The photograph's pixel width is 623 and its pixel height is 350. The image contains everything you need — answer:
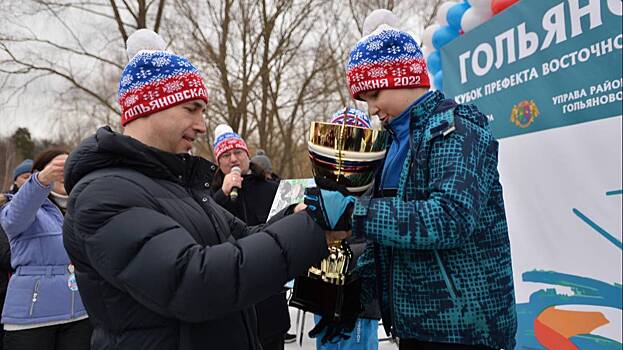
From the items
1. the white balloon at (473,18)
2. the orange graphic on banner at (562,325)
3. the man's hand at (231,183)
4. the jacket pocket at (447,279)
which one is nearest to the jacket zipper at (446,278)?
the jacket pocket at (447,279)

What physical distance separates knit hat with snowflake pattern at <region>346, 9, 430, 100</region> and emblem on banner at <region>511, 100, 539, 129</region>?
160cm

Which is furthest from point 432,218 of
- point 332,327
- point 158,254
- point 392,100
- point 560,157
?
point 560,157

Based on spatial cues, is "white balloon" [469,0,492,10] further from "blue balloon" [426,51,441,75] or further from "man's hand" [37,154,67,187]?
"man's hand" [37,154,67,187]

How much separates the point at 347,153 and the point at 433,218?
37cm

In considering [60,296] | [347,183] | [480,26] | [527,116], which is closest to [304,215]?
[347,183]

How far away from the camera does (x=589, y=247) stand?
9.00 feet

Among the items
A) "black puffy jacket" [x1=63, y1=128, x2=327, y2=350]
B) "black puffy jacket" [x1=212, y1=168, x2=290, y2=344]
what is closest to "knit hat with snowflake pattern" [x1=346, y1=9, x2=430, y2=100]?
"black puffy jacket" [x1=63, y1=128, x2=327, y2=350]

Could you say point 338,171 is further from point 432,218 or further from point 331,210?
point 432,218

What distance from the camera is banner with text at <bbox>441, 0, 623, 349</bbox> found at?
102 inches

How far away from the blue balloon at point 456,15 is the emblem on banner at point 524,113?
1101 mm

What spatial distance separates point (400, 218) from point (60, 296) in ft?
8.86

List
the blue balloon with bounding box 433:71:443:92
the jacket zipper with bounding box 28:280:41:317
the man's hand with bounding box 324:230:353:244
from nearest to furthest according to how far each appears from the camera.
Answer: the man's hand with bounding box 324:230:353:244
the jacket zipper with bounding box 28:280:41:317
the blue balloon with bounding box 433:71:443:92

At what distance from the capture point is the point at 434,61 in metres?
4.31

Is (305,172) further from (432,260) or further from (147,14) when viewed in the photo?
(432,260)
